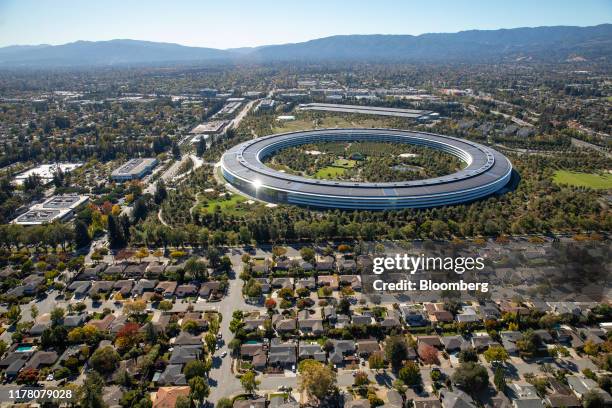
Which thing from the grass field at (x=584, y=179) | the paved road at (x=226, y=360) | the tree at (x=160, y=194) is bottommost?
the paved road at (x=226, y=360)

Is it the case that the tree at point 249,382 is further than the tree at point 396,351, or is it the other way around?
the tree at point 396,351

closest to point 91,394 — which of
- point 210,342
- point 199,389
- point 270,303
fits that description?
point 199,389

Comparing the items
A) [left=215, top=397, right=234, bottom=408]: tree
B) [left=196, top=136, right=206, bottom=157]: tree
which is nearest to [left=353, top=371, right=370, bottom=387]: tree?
[left=215, top=397, right=234, bottom=408]: tree

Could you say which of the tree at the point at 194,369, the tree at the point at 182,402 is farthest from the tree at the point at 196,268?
the tree at the point at 182,402

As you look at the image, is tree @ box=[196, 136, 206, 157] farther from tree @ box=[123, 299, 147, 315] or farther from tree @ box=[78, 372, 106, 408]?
tree @ box=[78, 372, 106, 408]

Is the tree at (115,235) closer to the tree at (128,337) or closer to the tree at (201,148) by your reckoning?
the tree at (128,337)

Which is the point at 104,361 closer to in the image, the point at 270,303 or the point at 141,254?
the point at 270,303

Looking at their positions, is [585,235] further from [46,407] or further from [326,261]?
[46,407]
